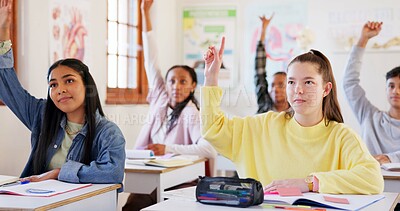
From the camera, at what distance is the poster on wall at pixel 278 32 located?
19.6 feet

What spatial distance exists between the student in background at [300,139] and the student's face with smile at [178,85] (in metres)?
2.03

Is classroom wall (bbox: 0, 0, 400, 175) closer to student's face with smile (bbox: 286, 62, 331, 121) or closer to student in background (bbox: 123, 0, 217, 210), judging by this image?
student in background (bbox: 123, 0, 217, 210)

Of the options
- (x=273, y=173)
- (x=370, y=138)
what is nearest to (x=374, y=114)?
(x=370, y=138)

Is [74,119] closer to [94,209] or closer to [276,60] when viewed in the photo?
[94,209]

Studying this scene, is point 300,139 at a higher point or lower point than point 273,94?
lower

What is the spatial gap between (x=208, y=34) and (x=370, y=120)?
97.9 inches

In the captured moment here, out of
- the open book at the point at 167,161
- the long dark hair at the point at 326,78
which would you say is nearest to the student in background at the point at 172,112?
the open book at the point at 167,161

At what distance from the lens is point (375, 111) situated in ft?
13.7

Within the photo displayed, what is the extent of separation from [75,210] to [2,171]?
1597 millimetres

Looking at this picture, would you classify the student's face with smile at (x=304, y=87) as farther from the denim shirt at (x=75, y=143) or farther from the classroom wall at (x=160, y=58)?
the classroom wall at (x=160, y=58)

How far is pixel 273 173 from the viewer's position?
2.40m

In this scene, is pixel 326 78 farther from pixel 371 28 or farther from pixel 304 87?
pixel 371 28

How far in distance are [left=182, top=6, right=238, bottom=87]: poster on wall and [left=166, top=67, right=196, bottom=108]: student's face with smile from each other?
1.66 metres

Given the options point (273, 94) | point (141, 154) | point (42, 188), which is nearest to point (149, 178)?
point (141, 154)
